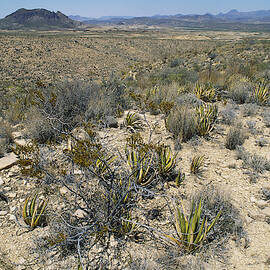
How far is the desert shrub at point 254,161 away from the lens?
3.60 meters

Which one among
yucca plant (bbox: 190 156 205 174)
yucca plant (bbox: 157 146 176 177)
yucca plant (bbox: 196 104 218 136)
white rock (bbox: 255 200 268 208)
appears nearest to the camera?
white rock (bbox: 255 200 268 208)

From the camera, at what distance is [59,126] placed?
4570 millimetres

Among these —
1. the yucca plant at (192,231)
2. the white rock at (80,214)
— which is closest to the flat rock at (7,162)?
the white rock at (80,214)

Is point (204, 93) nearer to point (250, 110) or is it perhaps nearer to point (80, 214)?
point (250, 110)

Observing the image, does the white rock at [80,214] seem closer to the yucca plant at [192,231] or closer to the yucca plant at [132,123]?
the yucca plant at [192,231]

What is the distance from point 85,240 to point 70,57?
34025 millimetres

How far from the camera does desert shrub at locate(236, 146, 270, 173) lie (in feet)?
11.8

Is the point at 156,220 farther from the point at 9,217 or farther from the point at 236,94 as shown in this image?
the point at 236,94

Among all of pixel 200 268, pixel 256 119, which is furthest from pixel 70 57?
pixel 200 268

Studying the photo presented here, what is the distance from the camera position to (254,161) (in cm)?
370

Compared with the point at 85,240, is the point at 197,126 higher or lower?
higher

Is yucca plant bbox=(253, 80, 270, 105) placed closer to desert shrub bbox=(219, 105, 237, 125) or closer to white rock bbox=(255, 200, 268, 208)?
desert shrub bbox=(219, 105, 237, 125)

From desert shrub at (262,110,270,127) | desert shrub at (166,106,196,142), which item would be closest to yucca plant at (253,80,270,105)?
desert shrub at (262,110,270,127)

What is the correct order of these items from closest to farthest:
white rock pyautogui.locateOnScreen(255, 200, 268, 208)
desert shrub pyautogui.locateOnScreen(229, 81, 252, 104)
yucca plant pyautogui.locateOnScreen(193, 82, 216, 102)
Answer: white rock pyautogui.locateOnScreen(255, 200, 268, 208)
desert shrub pyautogui.locateOnScreen(229, 81, 252, 104)
yucca plant pyautogui.locateOnScreen(193, 82, 216, 102)
